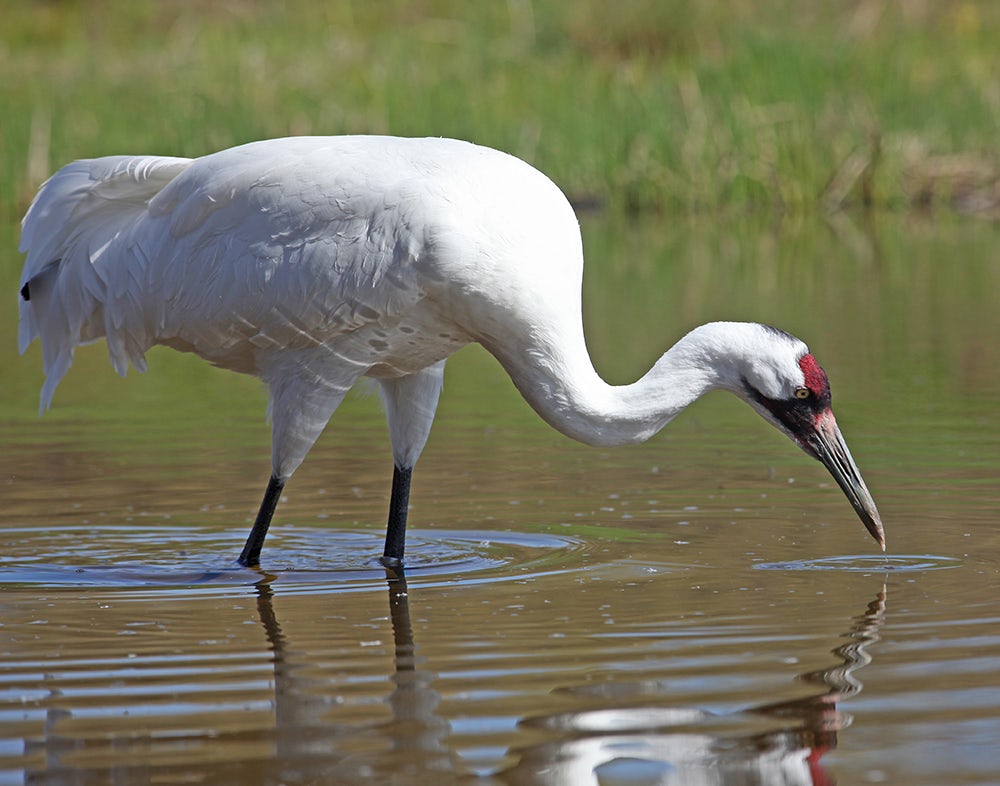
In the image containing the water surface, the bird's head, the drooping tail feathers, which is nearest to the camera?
the water surface

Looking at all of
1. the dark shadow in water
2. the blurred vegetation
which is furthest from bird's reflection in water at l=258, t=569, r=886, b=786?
the blurred vegetation

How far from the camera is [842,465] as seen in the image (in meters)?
6.21

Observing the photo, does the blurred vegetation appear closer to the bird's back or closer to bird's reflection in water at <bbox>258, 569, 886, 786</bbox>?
the bird's back

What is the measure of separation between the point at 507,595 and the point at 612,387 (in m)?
0.80

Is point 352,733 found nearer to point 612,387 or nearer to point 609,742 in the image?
point 609,742

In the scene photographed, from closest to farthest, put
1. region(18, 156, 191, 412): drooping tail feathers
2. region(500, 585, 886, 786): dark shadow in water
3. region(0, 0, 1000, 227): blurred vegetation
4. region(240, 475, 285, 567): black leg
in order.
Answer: region(500, 585, 886, 786): dark shadow in water
region(240, 475, 285, 567): black leg
region(18, 156, 191, 412): drooping tail feathers
region(0, 0, 1000, 227): blurred vegetation

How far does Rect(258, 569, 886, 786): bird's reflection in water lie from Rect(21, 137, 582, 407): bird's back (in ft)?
5.48

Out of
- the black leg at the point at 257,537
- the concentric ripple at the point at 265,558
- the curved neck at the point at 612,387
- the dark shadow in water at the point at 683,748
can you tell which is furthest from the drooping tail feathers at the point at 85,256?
the dark shadow in water at the point at 683,748

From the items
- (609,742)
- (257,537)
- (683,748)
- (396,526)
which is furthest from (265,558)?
(683,748)

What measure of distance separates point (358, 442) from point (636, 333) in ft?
10.1

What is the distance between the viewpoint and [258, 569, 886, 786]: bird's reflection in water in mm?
4039

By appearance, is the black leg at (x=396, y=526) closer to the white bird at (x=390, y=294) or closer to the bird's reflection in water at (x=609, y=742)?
the white bird at (x=390, y=294)

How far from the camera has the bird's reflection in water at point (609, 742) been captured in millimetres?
4039

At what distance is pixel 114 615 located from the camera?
5.68 meters
